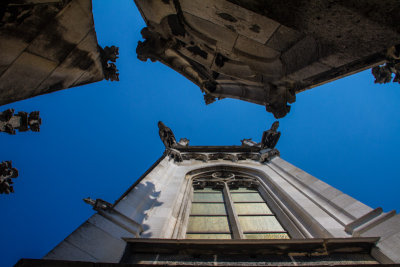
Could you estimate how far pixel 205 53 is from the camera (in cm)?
648

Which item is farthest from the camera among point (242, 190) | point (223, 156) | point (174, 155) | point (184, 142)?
point (184, 142)

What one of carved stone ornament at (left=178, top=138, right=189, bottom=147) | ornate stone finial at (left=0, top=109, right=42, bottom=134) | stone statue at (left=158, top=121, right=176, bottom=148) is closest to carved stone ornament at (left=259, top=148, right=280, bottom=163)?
stone statue at (left=158, top=121, right=176, bottom=148)

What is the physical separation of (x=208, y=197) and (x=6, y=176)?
6.53m

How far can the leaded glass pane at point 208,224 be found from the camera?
6.21 m

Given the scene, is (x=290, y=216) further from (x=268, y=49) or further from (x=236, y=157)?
(x=236, y=157)

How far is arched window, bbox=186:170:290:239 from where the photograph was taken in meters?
6.01

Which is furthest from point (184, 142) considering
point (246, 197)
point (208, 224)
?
point (208, 224)

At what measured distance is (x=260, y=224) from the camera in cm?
654

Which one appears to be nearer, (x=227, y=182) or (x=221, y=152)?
(x=227, y=182)

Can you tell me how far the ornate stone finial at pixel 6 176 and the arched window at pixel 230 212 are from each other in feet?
14.5

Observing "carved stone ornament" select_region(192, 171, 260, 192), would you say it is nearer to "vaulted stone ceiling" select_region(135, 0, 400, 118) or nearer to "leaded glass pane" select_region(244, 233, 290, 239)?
"leaded glass pane" select_region(244, 233, 290, 239)

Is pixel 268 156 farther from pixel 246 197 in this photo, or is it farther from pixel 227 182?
pixel 246 197

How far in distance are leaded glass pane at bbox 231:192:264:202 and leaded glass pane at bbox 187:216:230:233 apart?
77.9 inches

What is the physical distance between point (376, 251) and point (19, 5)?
22.6 feet
